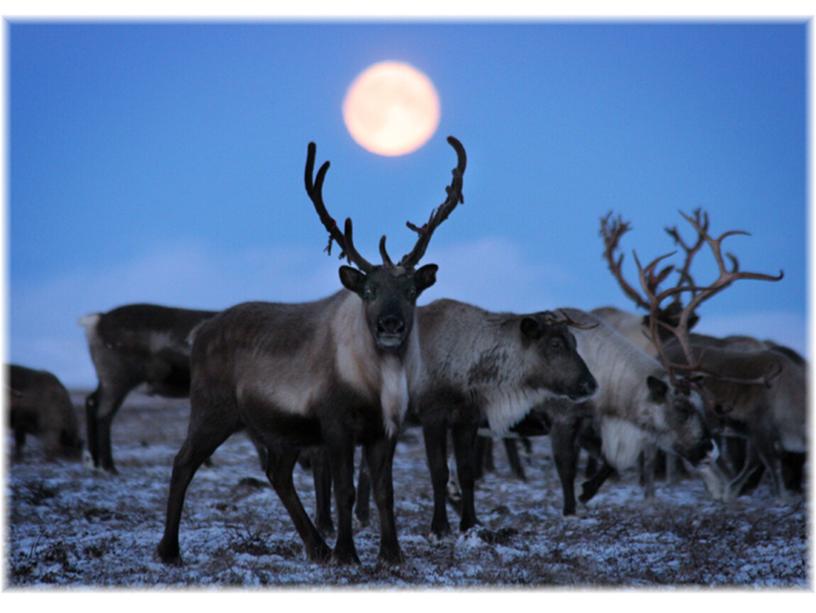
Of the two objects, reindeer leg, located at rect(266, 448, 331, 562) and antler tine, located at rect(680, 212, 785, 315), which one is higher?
antler tine, located at rect(680, 212, 785, 315)

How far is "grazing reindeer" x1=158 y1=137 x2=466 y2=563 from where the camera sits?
16.9ft

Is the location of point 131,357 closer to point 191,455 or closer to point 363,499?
point 363,499

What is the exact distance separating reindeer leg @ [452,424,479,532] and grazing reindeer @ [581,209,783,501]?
1862 millimetres

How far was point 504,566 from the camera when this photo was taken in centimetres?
536

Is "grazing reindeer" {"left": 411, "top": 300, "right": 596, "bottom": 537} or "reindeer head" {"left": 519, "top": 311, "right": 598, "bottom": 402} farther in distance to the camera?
"reindeer head" {"left": 519, "top": 311, "right": 598, "bottom": 402}

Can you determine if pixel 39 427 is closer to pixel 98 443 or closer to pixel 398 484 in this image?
pixel 98 443

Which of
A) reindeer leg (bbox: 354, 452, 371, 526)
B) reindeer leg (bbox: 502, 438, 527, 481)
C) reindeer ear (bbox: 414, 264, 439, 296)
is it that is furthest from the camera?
reindeer leg (bbox: 502, 438, 527, 481)

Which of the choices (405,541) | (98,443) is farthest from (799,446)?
(98,443)

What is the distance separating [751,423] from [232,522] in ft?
17.4

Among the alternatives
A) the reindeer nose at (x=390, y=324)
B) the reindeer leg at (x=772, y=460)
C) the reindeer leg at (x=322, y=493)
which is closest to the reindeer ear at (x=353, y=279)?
the reindeer nose at (x=390, y=324)

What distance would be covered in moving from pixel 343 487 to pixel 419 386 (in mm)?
2209

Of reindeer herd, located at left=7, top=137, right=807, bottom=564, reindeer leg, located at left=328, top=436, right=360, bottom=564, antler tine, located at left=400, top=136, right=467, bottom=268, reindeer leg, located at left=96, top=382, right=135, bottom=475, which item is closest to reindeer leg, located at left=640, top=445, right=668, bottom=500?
reindeer herd, located at left=7, top=137, right=807, bottom=564

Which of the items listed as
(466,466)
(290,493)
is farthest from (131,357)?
(290,493)

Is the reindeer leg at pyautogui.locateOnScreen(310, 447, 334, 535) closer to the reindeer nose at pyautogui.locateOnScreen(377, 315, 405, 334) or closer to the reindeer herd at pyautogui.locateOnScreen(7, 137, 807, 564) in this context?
the reindeer herd at pyautogui.locateOnScreen(7, 137, 807, 564)
